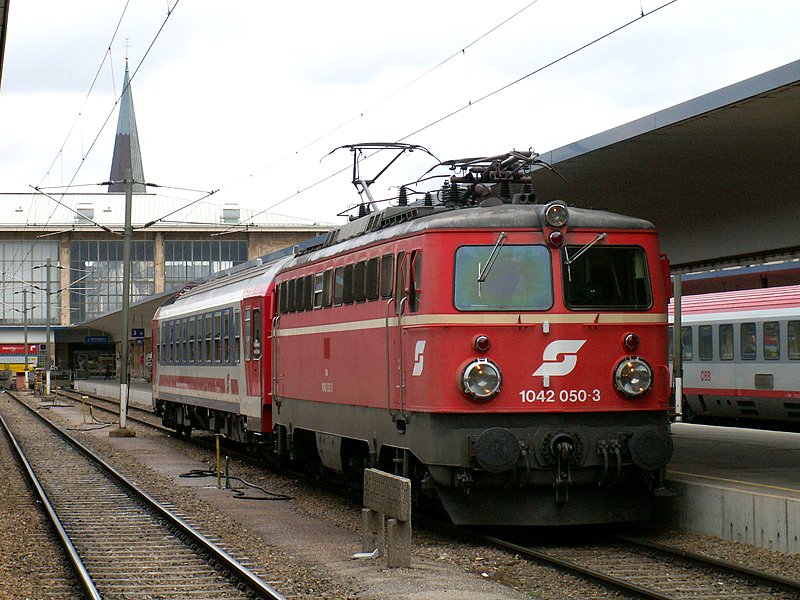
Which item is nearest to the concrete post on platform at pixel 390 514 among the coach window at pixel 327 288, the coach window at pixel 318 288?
the coach window at pixel 327 288

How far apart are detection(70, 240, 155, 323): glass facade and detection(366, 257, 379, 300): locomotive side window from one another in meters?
78.5

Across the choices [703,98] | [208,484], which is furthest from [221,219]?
[703,98]

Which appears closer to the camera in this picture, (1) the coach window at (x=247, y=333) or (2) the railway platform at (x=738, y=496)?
(2) the railway platform at (x=738, y=496)

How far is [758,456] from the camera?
1722cm

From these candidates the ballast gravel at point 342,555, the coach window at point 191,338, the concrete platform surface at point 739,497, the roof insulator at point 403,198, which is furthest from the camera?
the coach window at point 191,338

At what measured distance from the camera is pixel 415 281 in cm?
1245

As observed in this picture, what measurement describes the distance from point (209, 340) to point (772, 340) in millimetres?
10836

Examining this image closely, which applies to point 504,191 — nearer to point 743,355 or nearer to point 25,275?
point 743,355

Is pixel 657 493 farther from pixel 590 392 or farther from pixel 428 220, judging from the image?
pixel 428 220

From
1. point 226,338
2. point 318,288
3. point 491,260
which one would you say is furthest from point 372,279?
point 226,338

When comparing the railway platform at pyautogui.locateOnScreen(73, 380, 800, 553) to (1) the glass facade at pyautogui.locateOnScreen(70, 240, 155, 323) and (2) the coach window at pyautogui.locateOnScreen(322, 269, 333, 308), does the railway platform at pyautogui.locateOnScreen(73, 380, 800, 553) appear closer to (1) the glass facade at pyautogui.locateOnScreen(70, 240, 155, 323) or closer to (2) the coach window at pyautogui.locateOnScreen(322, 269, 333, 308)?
(2) the coach window at pyautogui.locateOnScreen(322, 269, 333, 308)

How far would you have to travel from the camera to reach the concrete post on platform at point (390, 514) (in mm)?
11109

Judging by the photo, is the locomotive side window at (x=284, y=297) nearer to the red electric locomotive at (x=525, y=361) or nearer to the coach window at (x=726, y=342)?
the red electric locomotive at (x=525, y=361)

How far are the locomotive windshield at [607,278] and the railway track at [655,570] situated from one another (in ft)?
7.48
